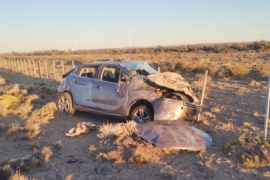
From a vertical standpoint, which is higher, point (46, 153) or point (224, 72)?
point (46, 153)

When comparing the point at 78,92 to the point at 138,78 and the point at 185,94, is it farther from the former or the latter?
the point at 185,94

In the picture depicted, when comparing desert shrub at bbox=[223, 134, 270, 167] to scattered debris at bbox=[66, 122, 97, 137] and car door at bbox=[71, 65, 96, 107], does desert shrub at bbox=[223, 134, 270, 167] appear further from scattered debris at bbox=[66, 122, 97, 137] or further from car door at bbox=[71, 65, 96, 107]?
car door at bbox=[71, 65, 96, 107]

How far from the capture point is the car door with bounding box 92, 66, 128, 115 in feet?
32.4

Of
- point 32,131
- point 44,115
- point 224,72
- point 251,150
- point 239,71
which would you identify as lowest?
point 224,72

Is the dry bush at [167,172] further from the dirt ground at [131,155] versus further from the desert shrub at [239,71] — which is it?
the desert shrub at [239,71]

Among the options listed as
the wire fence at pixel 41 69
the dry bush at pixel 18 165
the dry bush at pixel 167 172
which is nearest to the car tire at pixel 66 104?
the dry bush at pixel 18 165

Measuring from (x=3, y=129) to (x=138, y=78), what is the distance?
4.10 metres

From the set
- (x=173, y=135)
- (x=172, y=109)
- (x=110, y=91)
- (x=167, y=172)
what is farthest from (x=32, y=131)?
(x=167, y=172)

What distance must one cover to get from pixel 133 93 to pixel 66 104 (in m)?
3.09

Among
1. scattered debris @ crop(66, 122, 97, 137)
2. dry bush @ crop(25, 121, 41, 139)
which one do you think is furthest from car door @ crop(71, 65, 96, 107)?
dry bush @ crop(25, 121, 41, 139)

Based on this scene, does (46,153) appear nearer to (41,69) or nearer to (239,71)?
(239,71)

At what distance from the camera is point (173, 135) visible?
796cm

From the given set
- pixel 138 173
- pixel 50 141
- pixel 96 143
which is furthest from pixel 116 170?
pixel 50 141

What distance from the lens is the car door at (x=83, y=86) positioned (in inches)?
426
